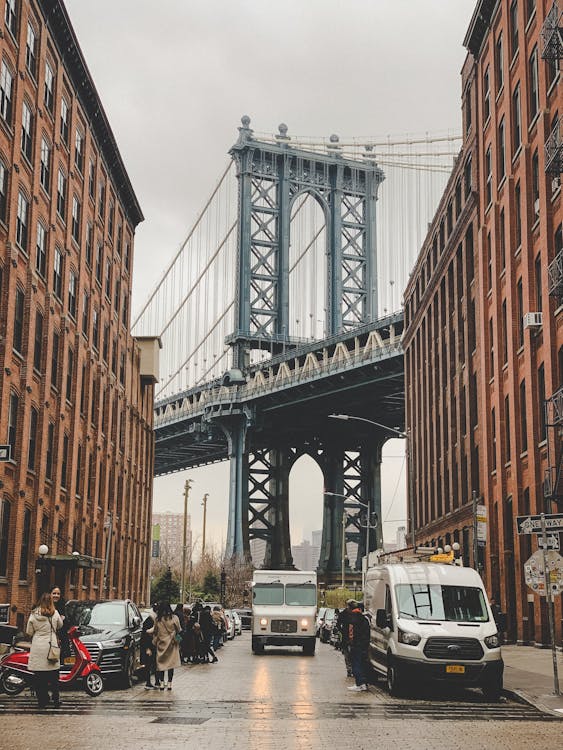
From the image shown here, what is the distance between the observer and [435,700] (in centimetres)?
1897

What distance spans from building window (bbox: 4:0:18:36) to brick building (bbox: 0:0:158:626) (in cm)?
7

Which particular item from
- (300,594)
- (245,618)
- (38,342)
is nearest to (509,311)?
(300,594)

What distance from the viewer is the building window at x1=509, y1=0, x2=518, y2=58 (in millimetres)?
41812

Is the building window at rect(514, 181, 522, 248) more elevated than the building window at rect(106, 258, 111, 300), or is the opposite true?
the building window at rect(106, 258, 111, 300)

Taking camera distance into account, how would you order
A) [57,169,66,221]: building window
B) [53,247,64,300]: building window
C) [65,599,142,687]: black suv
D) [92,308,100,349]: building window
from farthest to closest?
[92,308,100,349]: building window < [57,169,66,221]: building window < [53,247,64,300]: building window < [65,599,142,687]: black suv

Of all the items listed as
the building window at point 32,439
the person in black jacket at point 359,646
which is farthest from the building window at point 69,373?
the person in black jacket at point 359,646

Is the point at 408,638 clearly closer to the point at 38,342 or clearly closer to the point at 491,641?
the point at 491,641

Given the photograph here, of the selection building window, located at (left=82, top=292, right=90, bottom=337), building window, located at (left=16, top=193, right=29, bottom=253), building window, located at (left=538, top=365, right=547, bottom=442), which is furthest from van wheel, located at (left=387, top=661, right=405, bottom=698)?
building window, located at (left=82, top=292, right=90, bottom=337)

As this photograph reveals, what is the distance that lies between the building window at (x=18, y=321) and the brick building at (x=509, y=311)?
649 inches

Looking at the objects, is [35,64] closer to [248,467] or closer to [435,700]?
[435,700]

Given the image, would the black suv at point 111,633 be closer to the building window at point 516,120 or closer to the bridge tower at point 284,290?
the building window at point 516,120

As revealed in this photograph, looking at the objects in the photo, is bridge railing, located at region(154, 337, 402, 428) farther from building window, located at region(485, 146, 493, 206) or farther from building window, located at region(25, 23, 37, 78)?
building window, located at region(25, 23, 37, 78)

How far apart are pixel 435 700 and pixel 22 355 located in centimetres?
2217

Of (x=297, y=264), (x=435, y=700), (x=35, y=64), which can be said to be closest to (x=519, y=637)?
(x=435, y=700)
